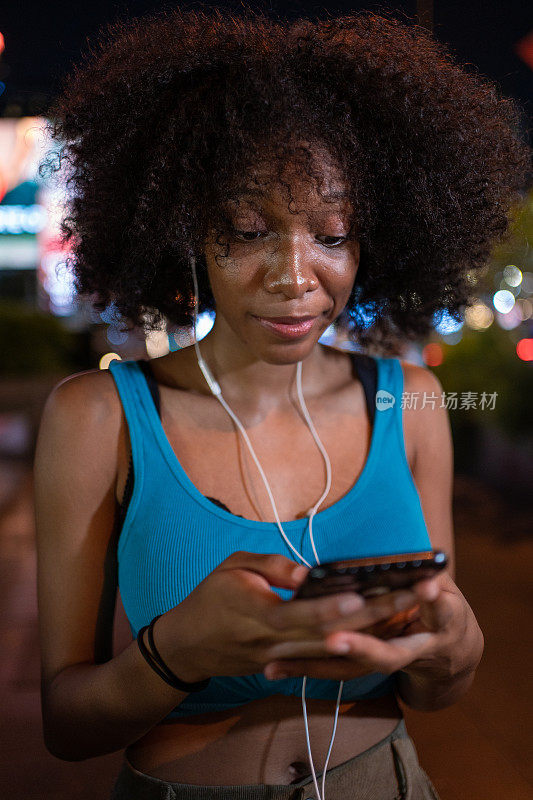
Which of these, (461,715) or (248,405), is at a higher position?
(248,405)

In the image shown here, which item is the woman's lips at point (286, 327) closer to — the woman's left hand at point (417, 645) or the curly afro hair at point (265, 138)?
the curly afro hair at point (265, 138)

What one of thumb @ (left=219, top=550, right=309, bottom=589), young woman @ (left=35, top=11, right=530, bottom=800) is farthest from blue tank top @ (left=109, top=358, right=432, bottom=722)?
thumb @ (left=219, top=550, right=309, bottom=589)

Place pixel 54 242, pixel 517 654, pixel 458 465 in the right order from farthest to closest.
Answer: pixel 458 465, pixel 517 654, pixel 54 242

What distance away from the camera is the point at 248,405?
1.37 m

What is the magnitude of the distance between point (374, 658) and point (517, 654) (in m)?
2.38

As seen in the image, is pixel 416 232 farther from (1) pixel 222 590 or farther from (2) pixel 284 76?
(1) pixel 222 590

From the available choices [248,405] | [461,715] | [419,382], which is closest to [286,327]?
[248,405]

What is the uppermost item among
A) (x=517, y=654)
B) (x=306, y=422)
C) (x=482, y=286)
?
(x=482, y=286)

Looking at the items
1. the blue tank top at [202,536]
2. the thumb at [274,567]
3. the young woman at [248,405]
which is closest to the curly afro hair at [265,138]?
the young woman at [248,405]

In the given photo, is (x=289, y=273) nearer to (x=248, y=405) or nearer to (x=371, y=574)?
(x=248, y=405)

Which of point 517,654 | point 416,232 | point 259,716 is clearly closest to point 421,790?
point 259,716

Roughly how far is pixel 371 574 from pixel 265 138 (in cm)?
72

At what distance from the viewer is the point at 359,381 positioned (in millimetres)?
1459

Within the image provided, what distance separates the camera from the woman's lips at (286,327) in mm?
1141
